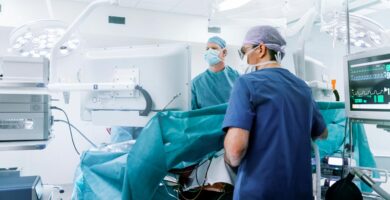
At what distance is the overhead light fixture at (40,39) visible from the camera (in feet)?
5.25

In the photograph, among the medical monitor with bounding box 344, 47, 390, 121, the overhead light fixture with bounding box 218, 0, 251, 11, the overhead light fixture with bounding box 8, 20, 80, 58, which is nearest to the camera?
the medical monitor with bounding box 344, 47, 390, 121

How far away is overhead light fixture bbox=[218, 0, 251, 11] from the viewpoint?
199cm

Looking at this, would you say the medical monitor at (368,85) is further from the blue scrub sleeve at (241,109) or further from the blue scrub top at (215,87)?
the blue scrub top at (215,87)

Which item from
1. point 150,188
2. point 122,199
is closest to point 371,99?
point 150,188

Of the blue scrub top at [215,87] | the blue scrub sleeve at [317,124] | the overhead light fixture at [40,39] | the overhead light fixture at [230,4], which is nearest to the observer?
the blue scrub sleeve at [317,124]

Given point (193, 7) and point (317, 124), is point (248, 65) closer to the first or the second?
point (317, 124)

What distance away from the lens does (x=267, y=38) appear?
1403mm

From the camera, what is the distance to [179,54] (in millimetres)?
1576

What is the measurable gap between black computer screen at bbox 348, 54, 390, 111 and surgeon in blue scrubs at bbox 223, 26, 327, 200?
0.29 metres

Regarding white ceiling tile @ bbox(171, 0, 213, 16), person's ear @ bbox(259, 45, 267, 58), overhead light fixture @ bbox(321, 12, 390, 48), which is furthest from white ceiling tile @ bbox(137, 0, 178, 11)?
person's ear @ bbox(259, 45, 267, 58)

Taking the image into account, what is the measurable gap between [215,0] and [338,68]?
3.22m

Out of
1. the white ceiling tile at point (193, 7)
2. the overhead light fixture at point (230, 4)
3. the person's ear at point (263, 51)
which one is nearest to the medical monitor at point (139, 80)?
the person's ear at point (263, 51)

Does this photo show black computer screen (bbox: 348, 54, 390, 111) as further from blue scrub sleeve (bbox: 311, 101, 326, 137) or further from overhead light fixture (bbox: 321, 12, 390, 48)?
overhead light fixture (bbox: 321, 12, 390, 48)

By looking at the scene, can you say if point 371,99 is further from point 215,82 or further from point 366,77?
point 215,82
